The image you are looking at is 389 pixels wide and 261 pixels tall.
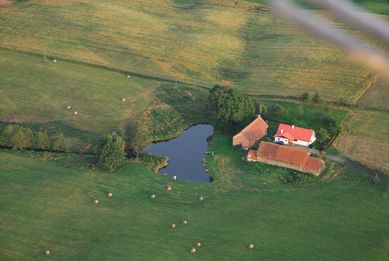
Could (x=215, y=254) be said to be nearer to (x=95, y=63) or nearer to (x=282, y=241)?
(x=282, y=241)

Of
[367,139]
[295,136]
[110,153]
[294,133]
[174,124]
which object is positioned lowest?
[174,124]

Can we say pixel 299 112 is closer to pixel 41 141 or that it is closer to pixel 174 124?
pixel 174 124

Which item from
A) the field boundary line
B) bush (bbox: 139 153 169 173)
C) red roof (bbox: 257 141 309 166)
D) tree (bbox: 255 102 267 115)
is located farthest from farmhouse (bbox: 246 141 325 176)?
the field boundary line

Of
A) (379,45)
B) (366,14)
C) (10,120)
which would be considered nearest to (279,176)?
(10,120)

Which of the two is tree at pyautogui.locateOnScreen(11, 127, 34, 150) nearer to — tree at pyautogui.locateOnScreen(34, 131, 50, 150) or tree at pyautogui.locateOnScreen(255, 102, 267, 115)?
tree at pyautogui.locateOnScreen(34, 131, 50, 150)

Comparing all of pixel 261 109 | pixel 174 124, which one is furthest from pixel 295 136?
pixel 174 124
